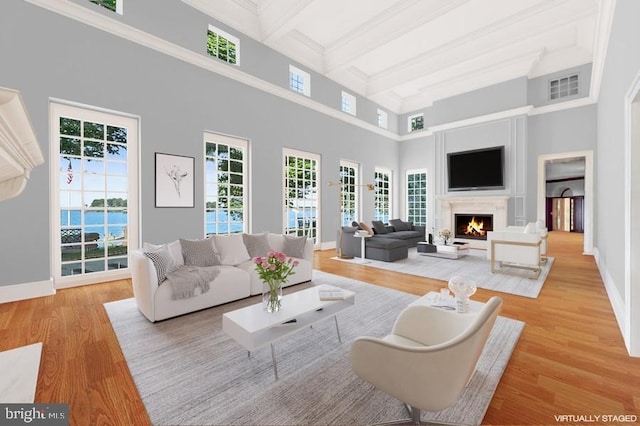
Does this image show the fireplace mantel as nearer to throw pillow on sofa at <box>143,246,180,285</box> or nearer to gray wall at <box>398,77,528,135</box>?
gray wall at <box>398,77,528,135</box>

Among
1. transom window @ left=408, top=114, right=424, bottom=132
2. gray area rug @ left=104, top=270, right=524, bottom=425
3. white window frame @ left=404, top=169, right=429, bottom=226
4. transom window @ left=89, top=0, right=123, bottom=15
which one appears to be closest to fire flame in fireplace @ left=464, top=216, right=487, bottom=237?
white window frame @ left=404, top=169, right=429, bottom=226

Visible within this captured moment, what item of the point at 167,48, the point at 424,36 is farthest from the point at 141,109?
the point at 424,36

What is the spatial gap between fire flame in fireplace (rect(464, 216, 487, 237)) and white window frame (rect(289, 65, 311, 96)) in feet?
20.1

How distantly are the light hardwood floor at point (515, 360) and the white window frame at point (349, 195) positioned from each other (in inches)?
196

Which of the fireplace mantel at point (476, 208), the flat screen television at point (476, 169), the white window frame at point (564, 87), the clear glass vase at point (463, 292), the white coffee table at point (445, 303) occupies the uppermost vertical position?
the white window frame at point (564, 87)

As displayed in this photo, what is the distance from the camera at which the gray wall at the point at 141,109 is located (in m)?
3.51

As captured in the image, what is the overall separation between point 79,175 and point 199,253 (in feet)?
7.82

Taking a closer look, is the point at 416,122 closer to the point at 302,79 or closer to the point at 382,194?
the point at 382,194

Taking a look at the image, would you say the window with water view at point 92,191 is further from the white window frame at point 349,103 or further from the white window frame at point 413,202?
the white window frame at point 413,202

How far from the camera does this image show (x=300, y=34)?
6.43 m

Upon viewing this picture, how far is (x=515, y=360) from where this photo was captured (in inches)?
85.0

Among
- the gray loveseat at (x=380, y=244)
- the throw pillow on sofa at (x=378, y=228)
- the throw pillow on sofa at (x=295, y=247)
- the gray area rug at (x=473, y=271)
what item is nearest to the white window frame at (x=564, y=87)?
the gray area rug at (x=473, y=271)

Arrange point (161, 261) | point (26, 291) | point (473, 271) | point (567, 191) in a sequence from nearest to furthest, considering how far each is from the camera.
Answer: point (161, 261), point (26, 291), point (473, 271), point (567, 191)

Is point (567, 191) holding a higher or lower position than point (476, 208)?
higher
